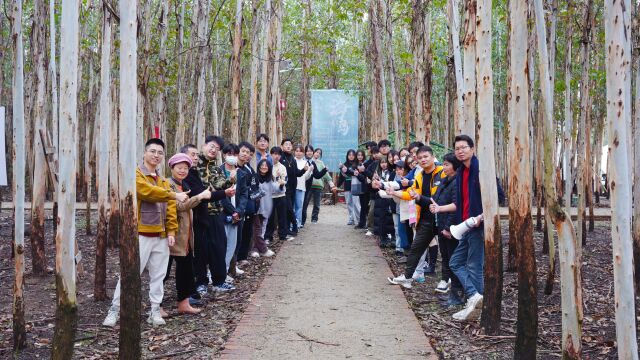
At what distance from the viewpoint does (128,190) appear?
4.41 meters

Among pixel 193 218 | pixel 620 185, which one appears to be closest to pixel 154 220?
pixel 193 218

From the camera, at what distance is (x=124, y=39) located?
4426mm

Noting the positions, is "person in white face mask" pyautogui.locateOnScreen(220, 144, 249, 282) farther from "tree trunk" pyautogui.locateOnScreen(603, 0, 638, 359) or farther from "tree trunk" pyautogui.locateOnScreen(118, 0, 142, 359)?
"tree trunk" pyautogui.locateOnScreen(603, 0, 638, 359)

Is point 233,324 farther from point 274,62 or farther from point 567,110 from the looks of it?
point 274,62

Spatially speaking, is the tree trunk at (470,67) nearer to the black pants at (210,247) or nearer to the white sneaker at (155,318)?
the black pants at (210,247)

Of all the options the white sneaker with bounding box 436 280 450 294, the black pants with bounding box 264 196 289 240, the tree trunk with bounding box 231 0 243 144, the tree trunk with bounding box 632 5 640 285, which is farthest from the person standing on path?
the tree trunk with bounding box 632 5 640 285

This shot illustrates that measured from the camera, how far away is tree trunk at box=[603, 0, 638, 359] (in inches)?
146

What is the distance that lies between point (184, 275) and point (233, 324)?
79 cm

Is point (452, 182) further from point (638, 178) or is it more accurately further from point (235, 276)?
point (235, 276)

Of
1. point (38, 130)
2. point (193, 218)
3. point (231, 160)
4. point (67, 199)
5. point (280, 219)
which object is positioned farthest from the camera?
point (280, 219)

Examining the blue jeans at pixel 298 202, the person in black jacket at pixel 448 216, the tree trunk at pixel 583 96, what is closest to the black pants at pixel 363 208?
the blue jeans at pixel 298 202

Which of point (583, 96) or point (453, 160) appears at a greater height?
point (583, 96)

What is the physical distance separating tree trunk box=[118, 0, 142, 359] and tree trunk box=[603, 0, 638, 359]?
329 centimetres

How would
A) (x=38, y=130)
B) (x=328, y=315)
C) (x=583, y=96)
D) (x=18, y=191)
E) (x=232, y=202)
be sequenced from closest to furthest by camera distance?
1. (x=18, y=191)
2. (x=328, y=315)
3. (x=38, y=130)
4. (x=232, y=202)
5. (x=583, y=96)
